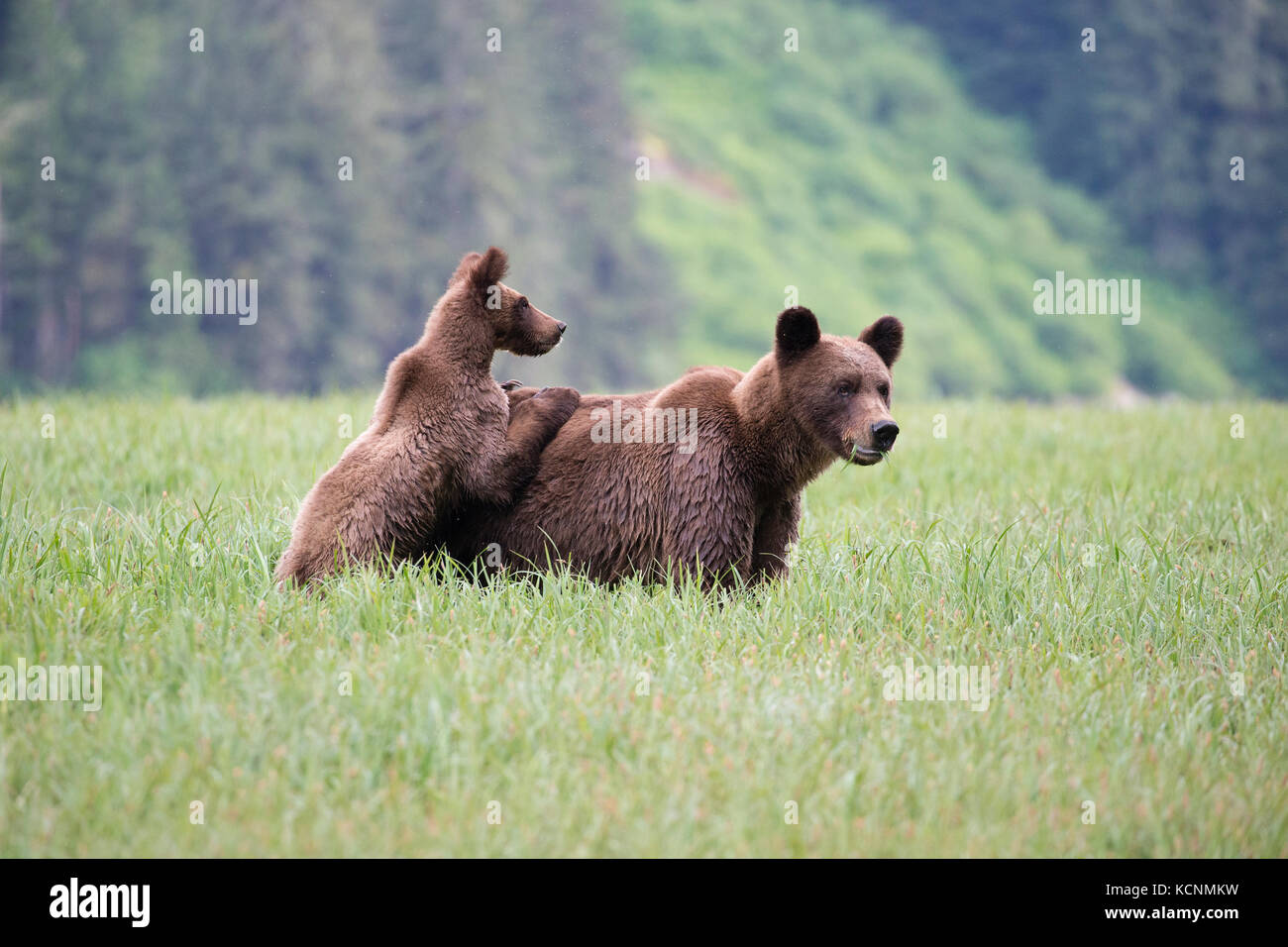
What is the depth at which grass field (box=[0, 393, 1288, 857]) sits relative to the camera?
3650 millimetres

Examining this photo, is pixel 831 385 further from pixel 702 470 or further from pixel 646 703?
pixel 646 703

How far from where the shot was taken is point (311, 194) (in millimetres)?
30797

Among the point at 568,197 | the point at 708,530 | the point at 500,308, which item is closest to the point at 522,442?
the point at 500,308

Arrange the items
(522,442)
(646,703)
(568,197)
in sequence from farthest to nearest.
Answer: (568,197), (522,442), (646,703)

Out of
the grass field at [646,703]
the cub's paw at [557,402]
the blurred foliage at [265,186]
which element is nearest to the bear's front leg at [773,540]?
the grass field at [646,703]

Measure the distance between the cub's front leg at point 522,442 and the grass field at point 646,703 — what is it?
1.49 feet

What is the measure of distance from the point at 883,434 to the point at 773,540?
90 centimetres

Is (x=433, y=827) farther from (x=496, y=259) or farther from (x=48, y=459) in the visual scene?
(x=48, y=459)

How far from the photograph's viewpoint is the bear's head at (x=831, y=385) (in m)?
5.35

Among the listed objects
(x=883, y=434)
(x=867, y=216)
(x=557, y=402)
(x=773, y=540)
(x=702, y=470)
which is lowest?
(x=773, y=540)

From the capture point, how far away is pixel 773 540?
590 cm

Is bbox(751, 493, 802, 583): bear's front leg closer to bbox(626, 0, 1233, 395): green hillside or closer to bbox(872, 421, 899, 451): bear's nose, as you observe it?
bbox(872, 421, 899, 451): bear's nose

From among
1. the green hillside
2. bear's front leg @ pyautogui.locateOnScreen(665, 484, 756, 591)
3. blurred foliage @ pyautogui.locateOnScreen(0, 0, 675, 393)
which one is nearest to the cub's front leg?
bear's front leg @ pyautogui.locateOnScreen(665, 484, 756, 591)

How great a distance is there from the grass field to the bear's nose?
723 millimetres
